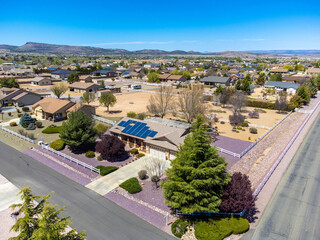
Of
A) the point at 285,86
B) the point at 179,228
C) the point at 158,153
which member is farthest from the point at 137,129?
the point at 285,86

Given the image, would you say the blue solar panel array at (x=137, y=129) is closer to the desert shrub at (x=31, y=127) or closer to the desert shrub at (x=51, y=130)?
the desert shrub at (x=51, y=130)

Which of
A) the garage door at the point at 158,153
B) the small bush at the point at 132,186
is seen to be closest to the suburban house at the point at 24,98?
the garage door at the point at 158,153

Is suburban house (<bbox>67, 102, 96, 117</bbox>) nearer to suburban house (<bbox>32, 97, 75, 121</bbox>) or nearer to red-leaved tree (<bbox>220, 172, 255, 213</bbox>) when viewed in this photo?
suburban house (<bbox>32, 97, 75, 121</bbox>)

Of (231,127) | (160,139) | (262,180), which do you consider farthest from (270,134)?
(160,139)

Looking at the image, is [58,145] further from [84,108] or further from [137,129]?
[84,108]

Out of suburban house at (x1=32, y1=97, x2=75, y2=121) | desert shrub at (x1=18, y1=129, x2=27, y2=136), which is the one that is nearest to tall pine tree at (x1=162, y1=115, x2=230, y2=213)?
desert shrub at (x1=18, y1=129, x2=27, y2=136)

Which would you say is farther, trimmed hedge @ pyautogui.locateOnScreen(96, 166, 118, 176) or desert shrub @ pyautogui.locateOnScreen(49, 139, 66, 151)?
desert shrub @ pyautogui.locateOnScreen(49, 139, 66, 151)

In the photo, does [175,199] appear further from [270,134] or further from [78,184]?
[270,134]
